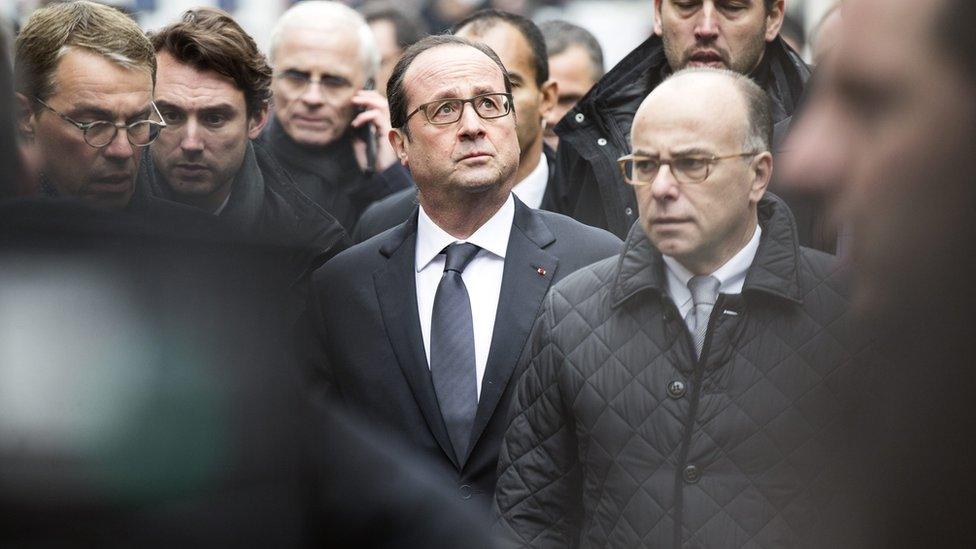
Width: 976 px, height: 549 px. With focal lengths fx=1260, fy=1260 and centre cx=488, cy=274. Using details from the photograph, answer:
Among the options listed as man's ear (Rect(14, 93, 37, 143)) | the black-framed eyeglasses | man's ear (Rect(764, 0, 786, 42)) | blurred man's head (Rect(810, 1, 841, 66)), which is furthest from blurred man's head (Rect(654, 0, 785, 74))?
man's ear (Rect(14, 93, 37, 143))

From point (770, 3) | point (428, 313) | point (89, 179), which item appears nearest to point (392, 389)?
point (428, 313)

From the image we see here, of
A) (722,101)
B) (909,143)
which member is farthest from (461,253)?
(909,143)

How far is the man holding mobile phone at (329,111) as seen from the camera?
278cm

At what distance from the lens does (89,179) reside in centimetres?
145

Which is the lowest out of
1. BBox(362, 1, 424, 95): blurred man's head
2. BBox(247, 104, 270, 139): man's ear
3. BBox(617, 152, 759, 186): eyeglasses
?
BBox(617, 152, 759, 186): eyeglasses

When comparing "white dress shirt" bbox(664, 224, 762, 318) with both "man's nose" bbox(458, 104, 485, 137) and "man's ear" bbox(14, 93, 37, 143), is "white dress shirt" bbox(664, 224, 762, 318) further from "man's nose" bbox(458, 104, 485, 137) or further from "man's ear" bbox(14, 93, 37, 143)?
"man's ear" bbox(14, 93, 37, 143)

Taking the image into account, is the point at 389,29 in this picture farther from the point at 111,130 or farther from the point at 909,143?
the point at 909,143

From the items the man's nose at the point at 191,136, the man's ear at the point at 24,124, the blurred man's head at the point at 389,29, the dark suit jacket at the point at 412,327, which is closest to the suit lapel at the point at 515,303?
the dark suit jacket at the point at 412,327

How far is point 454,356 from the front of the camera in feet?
6.63

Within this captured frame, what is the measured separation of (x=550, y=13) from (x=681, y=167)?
212cm

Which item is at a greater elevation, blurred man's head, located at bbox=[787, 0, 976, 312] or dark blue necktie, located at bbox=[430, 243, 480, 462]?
dark blue necktie, located at bbox=[430, 243, 480, 462]

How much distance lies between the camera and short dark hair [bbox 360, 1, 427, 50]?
3941mm

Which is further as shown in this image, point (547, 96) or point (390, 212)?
point (547, 96)

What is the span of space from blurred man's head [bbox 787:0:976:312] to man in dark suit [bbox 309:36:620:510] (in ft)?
4.43
